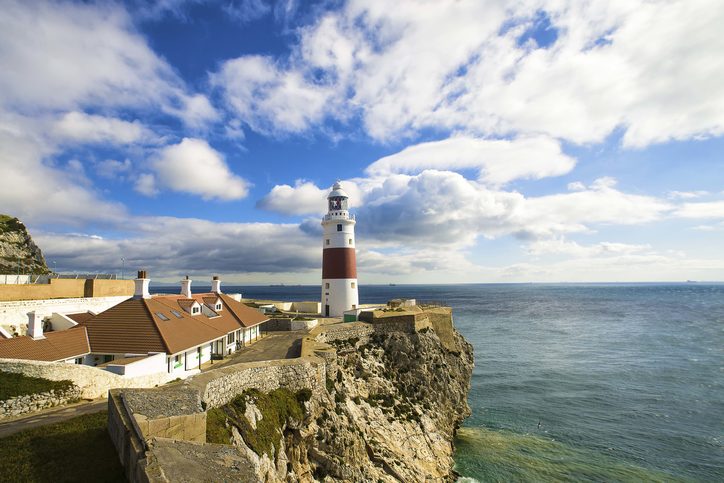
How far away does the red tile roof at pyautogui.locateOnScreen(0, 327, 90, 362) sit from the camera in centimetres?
1936

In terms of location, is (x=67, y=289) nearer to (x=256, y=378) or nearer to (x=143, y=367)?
(x=143, y=367)

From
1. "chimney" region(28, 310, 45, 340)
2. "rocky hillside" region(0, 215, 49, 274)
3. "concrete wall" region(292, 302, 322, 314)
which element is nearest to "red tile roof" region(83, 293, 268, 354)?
"chimney" region(28, 310, 45, 340)

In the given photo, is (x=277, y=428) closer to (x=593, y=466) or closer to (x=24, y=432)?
(x=24, y=432)

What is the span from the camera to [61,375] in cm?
1703

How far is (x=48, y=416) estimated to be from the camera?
1473cm

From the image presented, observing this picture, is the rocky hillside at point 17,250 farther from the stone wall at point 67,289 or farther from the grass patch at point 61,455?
the grass patch at point 61,455

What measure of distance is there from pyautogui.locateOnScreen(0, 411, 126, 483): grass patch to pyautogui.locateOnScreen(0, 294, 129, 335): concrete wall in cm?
1519

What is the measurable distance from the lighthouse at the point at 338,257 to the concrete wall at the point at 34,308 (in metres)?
21.7

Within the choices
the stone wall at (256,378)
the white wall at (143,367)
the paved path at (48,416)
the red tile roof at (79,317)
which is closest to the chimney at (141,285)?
the red tile roof at (79,317)

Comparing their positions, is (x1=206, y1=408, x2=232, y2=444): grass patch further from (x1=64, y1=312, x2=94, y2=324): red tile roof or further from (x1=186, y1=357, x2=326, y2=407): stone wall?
(x1=64, y1=312, x2=94, y2=324): red tile roof

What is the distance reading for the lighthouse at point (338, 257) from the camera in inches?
1679

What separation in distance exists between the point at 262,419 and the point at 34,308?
20.1 metres

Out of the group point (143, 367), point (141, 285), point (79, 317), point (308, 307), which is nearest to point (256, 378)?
point (143, 367)

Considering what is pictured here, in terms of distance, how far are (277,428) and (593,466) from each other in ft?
83.2
